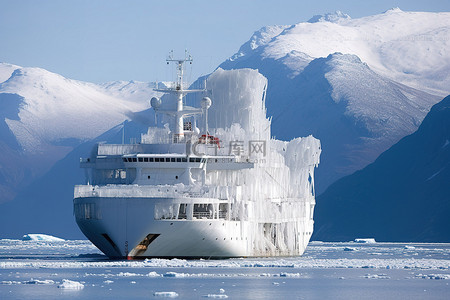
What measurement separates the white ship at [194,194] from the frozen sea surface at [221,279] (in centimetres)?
148

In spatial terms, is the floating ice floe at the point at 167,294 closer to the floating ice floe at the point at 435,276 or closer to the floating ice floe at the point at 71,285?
the floating ice floe at the point at 71,285

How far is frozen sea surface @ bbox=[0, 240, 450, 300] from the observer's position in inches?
2133

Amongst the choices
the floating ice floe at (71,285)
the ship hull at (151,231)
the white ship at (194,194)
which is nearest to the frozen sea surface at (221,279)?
the floating ice floe at (71,285)

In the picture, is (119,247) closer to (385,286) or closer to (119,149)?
(119,149)

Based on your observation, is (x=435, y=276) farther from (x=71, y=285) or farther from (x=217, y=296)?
(x=71, y=285)

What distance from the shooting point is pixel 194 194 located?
70.7 metres

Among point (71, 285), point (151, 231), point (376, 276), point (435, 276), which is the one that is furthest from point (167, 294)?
point (435, 276)

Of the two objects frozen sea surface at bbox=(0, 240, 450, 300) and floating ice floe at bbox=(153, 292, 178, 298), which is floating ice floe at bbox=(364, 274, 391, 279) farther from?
floating ice floe at bbox=(153, 292, 178, 298)

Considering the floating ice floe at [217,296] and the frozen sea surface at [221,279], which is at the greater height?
the frozen sea surface at [221,279]

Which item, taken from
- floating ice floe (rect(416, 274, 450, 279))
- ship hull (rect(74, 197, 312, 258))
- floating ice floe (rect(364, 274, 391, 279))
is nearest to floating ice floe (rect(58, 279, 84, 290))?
ship hull (rect(74, 197, 312, 258))

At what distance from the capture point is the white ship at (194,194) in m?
69.6

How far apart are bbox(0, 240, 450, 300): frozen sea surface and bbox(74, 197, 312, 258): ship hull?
903 mm

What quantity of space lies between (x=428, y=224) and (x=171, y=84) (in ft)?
367

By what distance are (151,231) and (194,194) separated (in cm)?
385
